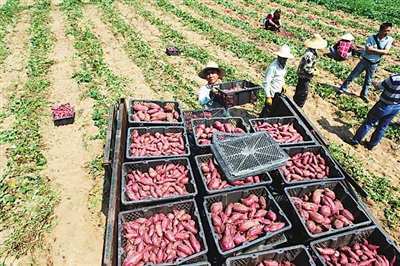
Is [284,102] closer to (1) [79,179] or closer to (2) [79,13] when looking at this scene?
(1) [79,179]

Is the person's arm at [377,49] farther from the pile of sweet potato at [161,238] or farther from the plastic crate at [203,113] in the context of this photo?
the pile of sweet potato at [161,238]

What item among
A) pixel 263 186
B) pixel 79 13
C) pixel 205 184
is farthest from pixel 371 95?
pixel 79 13

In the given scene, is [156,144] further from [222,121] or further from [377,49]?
[377,49]

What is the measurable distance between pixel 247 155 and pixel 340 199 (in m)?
1.70

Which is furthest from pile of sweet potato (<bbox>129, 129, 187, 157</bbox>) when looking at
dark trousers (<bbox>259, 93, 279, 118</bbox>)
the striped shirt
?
the striped shirt

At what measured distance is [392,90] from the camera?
6250 millimetres

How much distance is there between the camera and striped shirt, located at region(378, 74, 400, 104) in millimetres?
6157

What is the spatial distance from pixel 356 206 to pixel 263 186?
1432mm

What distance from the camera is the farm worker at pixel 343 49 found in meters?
12.4

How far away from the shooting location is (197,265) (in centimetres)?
309

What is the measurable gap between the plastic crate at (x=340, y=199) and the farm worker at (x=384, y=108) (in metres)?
3.81

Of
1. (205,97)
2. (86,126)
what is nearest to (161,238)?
(205,97)

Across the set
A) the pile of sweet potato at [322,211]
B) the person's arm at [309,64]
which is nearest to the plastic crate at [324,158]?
the pile of sweet potato at [322,211]

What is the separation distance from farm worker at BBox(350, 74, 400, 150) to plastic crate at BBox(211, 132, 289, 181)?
4.11 meters
